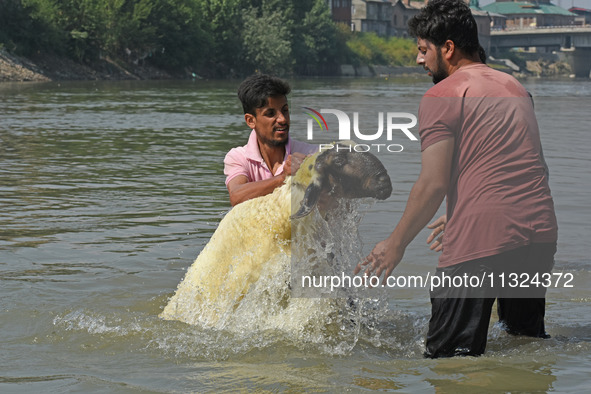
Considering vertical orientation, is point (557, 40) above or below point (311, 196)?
below

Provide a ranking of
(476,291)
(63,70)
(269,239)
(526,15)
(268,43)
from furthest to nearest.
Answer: (526,15) < (268,43) < (63,70) < (269,239) < (476,291)

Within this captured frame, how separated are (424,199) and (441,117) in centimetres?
43

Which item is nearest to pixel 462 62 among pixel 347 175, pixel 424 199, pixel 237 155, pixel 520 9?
pixel 424 199

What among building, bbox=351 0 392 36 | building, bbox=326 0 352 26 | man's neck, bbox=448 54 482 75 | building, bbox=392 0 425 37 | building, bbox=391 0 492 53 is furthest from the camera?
building, bbox=392 0 425 37

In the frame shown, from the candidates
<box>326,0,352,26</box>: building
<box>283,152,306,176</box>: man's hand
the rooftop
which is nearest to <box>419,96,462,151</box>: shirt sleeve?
<box>283,152,306,176</box>: man's hand

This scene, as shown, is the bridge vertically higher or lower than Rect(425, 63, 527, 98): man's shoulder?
lower

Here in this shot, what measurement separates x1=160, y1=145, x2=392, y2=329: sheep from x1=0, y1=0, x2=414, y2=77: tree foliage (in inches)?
2333

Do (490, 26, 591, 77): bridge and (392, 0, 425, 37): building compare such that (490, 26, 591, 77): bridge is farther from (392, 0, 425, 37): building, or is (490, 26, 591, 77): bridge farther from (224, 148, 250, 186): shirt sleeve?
(224, 148, 250, 186): shirt sleeve

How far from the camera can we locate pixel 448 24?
4.77 m

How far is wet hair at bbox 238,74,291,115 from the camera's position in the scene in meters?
6.20

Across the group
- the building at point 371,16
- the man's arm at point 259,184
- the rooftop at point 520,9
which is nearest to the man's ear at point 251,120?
the man's arm at point 259,184

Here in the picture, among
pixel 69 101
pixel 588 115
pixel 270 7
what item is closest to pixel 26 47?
pixel 69 101

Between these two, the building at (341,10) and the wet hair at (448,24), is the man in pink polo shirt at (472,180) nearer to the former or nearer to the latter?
the wet hair at (448,24)

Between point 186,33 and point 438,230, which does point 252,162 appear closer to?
point 438,230
